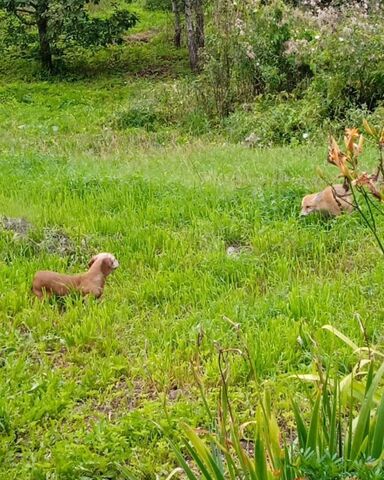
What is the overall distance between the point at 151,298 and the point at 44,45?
50.2ft

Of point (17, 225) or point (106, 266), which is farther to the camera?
point (17, 225)

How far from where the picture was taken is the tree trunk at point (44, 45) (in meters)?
17.9

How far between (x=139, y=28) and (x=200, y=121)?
11.7m

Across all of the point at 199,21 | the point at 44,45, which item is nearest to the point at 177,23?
the point at 199,21

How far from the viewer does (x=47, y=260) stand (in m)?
5.38

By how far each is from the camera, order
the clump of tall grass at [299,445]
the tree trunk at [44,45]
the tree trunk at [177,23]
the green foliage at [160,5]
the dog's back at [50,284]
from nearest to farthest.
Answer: the clump of tall grass at [299,445] < the dog's back at [50,284] < the tree trunk at [44,45] < the tree trunk at [177,23] < the green foliage at [160,5]

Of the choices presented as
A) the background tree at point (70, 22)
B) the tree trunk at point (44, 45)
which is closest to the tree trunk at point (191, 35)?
the background tree at point (70, 22)

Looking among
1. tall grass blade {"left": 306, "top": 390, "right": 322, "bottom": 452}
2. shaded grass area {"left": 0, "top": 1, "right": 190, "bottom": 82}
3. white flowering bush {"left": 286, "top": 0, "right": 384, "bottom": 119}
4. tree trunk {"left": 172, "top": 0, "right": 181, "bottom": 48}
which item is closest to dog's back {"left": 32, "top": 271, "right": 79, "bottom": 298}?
tall grass blade {"left": 306, "top": 390, "right": 322, "bottom": 452}

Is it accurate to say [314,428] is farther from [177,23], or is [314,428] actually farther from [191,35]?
[177,23]

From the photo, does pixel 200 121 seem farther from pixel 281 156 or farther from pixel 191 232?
pixel 191 232

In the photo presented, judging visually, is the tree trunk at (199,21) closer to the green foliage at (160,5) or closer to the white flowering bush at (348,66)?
the green foliage at (160,5)

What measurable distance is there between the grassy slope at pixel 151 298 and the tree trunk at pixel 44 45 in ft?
34.0

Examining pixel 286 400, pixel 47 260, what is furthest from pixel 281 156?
pixel 286 400

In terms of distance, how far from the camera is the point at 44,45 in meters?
18.6
